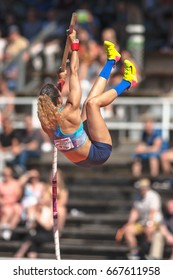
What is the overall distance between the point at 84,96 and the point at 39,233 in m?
2.86

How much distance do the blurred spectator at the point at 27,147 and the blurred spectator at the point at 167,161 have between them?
2200mm

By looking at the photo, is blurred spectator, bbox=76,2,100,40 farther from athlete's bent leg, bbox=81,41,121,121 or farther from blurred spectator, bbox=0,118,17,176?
athlete's bent leg, bbox=81,41,121,121

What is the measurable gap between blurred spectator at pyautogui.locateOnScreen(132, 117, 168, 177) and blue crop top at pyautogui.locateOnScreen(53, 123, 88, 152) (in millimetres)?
6286

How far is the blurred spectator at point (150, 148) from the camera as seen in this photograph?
18438 mm

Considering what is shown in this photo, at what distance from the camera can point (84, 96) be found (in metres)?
19.5

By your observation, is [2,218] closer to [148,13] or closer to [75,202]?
[75,202]

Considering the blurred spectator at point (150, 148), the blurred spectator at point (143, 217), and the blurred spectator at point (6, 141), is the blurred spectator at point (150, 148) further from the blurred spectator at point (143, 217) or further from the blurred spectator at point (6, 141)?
the blurred spectator at point (6, 141)

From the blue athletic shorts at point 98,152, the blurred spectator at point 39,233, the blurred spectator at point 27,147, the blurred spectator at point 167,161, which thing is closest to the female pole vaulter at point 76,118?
the blue athletic shorts at point 98,152

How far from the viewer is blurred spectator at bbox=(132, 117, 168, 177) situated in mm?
18438

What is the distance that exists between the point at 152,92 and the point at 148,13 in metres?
2.44

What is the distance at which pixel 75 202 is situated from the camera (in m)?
18.7

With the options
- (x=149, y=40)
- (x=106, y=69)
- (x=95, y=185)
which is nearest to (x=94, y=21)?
(x=149, y=40)

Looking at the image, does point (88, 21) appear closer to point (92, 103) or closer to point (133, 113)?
point (133, 113)

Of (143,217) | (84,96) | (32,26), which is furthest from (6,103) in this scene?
(143,217)
